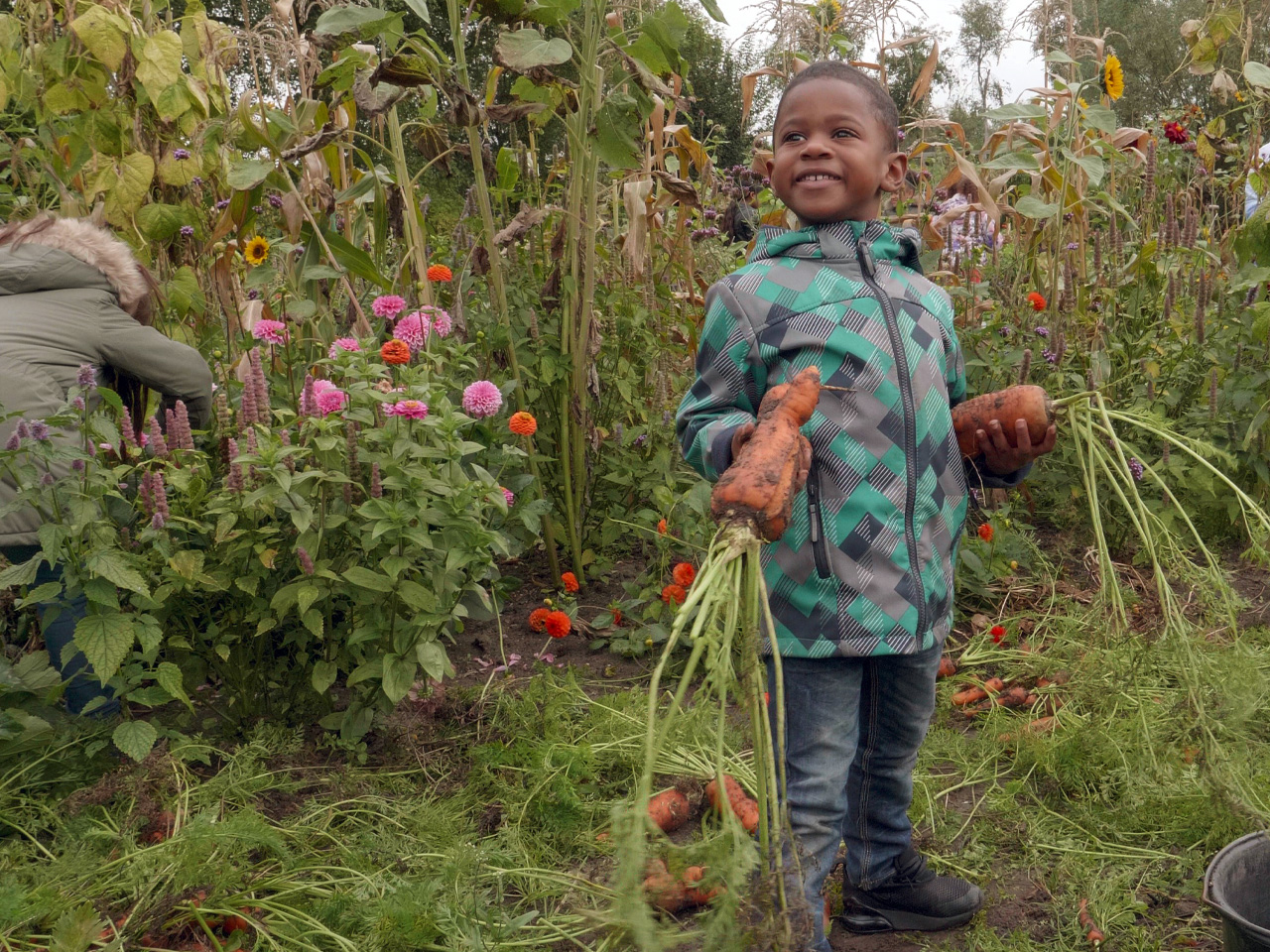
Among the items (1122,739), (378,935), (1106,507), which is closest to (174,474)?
(378,935)

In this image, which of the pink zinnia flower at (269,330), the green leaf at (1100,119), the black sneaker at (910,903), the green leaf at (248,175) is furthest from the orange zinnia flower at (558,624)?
the green leaf at (1100,119)

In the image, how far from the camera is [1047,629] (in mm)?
3252

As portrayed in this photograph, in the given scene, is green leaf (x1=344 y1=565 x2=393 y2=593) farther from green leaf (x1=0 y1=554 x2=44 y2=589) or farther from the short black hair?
the short black hair

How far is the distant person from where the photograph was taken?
2643 millimetres

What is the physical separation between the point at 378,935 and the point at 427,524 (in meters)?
0.94

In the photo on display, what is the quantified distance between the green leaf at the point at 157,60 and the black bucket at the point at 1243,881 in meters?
3.37

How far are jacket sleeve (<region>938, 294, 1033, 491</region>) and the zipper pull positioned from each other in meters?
0.17

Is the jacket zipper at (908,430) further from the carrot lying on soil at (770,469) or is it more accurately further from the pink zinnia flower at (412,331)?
the pink zinnia flower at (412,331)

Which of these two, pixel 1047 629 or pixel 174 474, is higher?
pixel 174 474

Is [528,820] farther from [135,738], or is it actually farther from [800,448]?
[800,448]

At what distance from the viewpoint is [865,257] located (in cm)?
182

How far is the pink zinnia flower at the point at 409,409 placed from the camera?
7.83ft

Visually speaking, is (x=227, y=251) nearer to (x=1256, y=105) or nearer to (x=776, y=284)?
(x=776, y=284)

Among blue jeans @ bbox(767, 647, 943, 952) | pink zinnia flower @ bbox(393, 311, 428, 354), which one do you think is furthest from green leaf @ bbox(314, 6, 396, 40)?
blue jeans @ bbox(767, 647, 943, 952)
